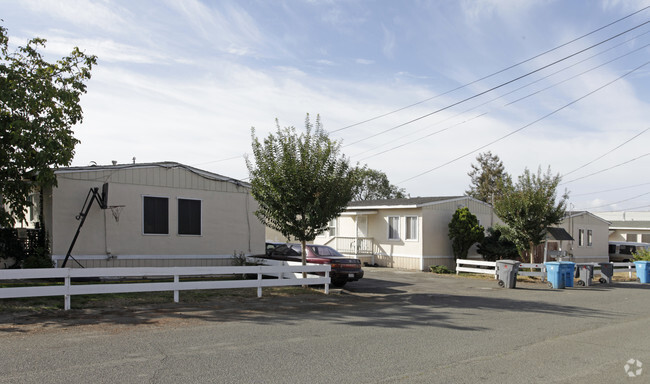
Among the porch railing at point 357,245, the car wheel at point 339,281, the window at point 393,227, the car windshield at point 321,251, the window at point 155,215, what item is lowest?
the car wheel at point 339,281

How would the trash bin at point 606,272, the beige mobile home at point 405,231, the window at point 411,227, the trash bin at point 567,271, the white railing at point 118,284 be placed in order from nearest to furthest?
1. the white railing at point 118,284
2. the trash bin at point 567,271
3. the trash bin at point 606,272
4. the beige mobile home at point 405,231
5. the window at point 411,227

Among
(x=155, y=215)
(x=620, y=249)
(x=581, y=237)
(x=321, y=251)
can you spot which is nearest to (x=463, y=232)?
(x=321, y=251)

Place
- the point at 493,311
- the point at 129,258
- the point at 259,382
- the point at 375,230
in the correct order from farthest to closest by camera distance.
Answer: the point at 375,230 < the point at 129,258 < the point at 493,311 < the point at 259,382

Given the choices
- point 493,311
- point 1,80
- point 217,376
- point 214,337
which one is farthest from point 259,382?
point 1,80

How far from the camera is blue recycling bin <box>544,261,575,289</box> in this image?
20203 mm

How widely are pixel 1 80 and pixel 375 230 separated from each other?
783 inches

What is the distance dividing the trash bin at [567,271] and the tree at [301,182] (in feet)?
31.9

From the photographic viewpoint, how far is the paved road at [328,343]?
665 centimetres

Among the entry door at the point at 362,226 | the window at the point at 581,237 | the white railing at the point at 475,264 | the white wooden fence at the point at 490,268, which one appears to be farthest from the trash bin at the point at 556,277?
the window at the point at 581,237

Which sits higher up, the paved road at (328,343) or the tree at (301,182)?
the tree at (301,182)

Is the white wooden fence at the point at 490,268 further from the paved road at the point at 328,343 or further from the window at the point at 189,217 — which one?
the window at the point at 189,217

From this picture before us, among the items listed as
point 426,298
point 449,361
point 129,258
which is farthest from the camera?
point 129,258

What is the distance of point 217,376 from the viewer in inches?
253

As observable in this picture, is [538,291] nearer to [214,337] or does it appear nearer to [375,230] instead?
[375,230]
